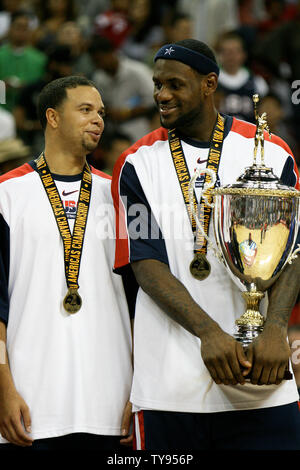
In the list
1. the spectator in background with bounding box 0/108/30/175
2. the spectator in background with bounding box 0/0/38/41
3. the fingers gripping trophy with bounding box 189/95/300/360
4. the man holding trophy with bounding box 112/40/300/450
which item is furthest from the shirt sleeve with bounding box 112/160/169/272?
the spectator in background with bounding box 0/0/38/41

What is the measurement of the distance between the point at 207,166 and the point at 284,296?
67 centimetres

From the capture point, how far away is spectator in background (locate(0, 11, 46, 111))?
8.91 metres

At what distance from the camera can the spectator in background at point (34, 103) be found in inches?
282

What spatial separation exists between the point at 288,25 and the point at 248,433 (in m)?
6.05

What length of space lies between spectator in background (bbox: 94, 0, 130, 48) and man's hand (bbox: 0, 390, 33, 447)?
22.3 feet

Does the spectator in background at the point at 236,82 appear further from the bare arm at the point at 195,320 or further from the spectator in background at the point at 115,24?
the bare arm at the point at 195,320

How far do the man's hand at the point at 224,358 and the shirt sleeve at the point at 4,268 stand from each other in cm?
97

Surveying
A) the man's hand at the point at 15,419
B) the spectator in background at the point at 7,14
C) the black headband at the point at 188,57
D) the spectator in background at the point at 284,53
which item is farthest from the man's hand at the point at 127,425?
the spectator in background at the point at 7,14

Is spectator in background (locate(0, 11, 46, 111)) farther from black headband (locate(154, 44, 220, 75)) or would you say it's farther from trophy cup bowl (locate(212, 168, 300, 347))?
trophy cup bowl (locate(212, 168, 300, 347))

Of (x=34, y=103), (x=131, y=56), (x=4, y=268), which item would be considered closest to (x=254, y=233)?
(x=4, y=268)

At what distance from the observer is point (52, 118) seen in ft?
Result: 13.9

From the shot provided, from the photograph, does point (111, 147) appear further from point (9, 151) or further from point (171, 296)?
point (171, 296)

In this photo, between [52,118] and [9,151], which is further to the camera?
[9,151]

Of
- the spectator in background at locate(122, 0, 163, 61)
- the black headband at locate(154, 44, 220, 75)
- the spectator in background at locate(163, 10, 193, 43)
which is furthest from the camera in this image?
the spectator in background at locate(122, 0, 163, 61)
